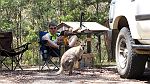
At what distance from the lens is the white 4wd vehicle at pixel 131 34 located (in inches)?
230

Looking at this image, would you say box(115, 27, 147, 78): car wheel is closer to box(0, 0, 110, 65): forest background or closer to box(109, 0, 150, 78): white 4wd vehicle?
box(109, 0, 150, 78): white 4wd vehicle

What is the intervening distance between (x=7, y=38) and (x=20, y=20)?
69.3 feet

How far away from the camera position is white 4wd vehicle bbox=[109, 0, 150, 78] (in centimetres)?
583

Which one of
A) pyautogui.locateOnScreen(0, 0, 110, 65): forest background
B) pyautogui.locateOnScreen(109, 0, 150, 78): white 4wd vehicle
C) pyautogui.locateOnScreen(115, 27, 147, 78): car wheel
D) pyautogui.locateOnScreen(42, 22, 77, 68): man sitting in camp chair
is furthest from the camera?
pyautogui.locateOnScreen(0, 0, 110, 65): forest background

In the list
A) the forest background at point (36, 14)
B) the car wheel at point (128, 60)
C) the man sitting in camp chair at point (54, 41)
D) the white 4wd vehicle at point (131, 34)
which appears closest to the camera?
the white 4wd vehicle at point (131, 34)

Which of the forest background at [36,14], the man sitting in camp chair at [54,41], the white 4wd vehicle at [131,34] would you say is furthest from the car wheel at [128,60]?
the forest background at [36,14]

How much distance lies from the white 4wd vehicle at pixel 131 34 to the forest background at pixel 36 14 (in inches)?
578

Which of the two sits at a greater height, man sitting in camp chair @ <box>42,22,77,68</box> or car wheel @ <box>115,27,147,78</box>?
man sitting in camp chair @ <box>42,22,77,68</box>

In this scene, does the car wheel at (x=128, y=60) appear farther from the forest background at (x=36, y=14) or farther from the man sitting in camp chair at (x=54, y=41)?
the forest background at (x=36, y=14)

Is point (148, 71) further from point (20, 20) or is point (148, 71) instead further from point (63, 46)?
point (20, 20)

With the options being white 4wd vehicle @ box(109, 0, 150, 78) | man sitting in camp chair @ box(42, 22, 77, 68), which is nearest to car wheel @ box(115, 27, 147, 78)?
white 4wd vehicle @ box(109, 0, 150, 78)

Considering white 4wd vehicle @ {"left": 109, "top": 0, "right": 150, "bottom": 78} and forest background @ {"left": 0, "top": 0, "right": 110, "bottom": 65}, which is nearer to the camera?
white 4wd vehicle @ {"left": 109, "top": 0, "right": 150, "bottom": 78}

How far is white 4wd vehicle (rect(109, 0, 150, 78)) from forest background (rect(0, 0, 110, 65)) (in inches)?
578

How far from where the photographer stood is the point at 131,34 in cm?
640
